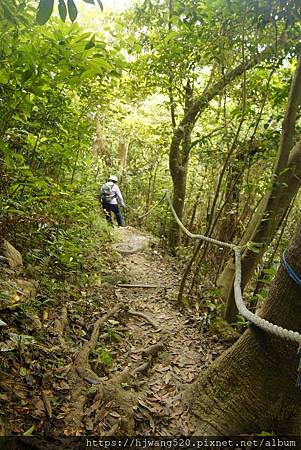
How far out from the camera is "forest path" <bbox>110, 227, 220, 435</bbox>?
2426 millimetres

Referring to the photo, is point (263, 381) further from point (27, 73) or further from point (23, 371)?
point (27, 73)

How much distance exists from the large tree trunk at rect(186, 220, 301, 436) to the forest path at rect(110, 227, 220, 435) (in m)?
0.25

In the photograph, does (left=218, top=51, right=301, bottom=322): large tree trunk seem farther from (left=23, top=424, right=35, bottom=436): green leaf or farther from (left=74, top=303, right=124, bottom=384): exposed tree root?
(left=23, top=424, right=35, bottom=436): green leaf

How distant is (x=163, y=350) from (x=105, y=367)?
2.59 ft

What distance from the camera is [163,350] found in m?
3.48

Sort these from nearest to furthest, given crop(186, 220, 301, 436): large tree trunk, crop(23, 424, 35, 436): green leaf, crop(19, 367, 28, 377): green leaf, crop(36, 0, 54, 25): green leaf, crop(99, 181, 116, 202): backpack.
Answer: crop(36, 0, 54, 25): green leaf, crop(23, 424, 35, 436): green leaf, crop(186, 220, 301, 436): large tree trunk, crop(19, 367, 28, 377): green leaf, crop(99, 181, 116, 202): backpack

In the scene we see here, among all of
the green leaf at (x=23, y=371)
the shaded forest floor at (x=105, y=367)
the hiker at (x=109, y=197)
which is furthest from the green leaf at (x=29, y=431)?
the hiker at (x=109, y=197)

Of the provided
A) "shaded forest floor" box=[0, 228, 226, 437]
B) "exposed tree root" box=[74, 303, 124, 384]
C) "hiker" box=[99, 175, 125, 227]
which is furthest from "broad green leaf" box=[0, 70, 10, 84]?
"hiker" box=[99, 175, 125, 227]

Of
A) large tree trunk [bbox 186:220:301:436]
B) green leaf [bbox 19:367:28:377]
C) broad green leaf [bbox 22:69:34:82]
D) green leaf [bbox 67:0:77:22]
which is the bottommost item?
green leaf [bbox 19:367:28:377]

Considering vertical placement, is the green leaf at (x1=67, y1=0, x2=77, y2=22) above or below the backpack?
above

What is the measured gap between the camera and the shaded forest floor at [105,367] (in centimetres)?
208

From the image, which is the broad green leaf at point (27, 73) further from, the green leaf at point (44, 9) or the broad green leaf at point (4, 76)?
the green leaf at point (44, 9)

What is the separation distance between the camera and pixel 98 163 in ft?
40.7

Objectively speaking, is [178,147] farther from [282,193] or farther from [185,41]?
[282,193]
